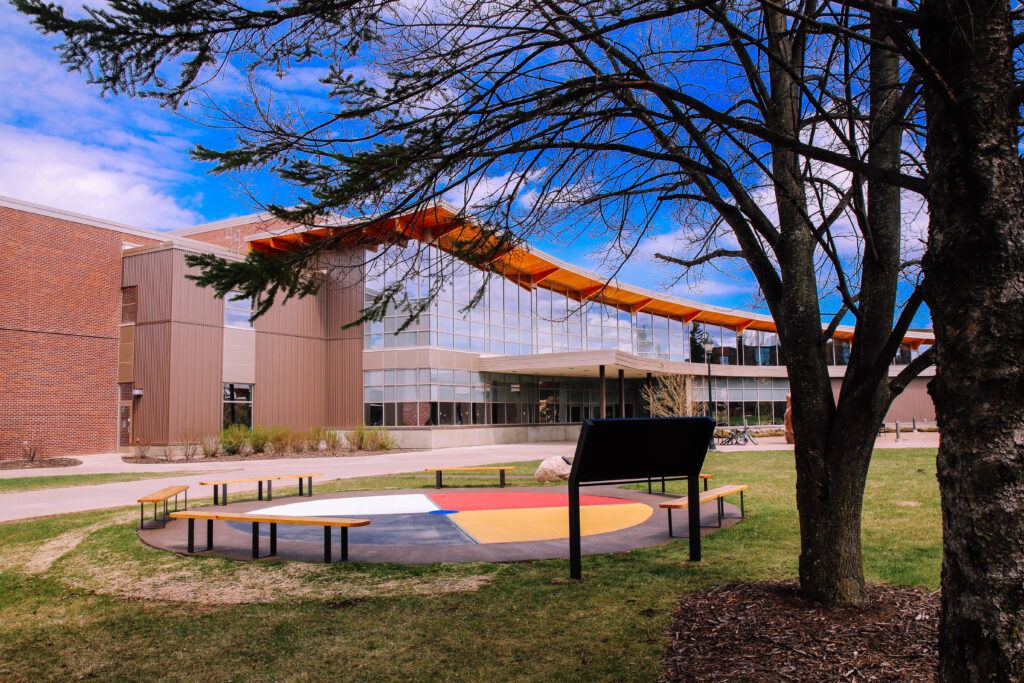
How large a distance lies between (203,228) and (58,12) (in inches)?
1740

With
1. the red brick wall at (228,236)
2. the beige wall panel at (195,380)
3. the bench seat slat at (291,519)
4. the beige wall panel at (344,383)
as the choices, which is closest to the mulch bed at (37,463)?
the beige wall panel at (195,380)

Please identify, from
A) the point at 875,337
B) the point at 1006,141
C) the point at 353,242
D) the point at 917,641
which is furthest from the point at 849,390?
the point at 353,242

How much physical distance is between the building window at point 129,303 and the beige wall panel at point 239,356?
430 centimetres

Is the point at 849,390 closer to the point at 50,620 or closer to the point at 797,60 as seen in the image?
the point at 797,60

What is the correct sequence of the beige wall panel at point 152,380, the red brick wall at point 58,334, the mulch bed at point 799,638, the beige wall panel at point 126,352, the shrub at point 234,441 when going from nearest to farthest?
the mulch bed at point 799,638, the red brick wall at point 58,334, the shrub at point 234,441, the beige wall panel at point 152,380, the beige wall panel at point 126,352

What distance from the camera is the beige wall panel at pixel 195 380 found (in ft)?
108

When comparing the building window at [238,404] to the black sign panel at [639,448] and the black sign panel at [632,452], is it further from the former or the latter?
the black sign panel at [639,448]

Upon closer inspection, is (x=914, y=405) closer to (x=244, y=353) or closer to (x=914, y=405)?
(x=914, y=405)

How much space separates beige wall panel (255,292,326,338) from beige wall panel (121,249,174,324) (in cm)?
503

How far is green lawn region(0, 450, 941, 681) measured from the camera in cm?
498

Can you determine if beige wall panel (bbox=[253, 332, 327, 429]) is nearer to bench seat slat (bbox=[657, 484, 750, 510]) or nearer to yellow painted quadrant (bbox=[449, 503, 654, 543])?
yellow painted quadrant (bbox=[449, 503, 654, 543])

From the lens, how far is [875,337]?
543 centimetres

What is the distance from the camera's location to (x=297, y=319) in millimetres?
39312

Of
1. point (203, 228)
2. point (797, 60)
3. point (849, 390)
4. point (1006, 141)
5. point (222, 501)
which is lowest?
point (222, 501)
